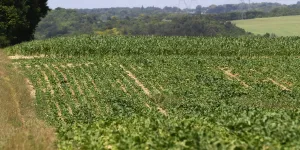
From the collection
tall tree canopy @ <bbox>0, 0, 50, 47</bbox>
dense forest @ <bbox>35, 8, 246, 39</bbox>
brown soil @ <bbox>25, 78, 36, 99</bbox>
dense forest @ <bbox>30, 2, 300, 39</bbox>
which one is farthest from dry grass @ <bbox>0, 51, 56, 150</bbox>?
dense forest @ <bbox>30, 2, 300, 39</bbox>

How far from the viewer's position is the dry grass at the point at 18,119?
1137 cm

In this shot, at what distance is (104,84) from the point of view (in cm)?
2644

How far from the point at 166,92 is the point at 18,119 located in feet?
28.7

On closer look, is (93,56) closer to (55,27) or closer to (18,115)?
(18,115)

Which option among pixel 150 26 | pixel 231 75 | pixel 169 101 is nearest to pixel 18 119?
pixel 169 101

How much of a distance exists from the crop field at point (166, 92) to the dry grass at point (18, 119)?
0.53 meters

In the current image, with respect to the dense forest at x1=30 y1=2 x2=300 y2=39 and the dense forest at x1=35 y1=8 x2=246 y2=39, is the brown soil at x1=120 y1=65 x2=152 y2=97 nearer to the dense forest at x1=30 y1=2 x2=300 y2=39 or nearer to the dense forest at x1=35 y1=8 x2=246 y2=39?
the dense forest at x1=35 y1=8 x2=246 y2=39

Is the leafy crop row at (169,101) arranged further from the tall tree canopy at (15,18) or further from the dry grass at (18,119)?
the tall tree canopy at (15,18)

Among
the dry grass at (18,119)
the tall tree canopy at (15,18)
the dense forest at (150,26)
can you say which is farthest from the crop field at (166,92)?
the dense forest at (150,26)

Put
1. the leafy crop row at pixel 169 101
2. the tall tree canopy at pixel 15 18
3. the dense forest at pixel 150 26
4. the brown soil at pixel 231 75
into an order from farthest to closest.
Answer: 1. the dense forest at pixel 150 26
2. the tall tree canopy at pixel 15 18
3. the brown soil at pixel 231 75
4. the leafy crop row at pixel 169 101

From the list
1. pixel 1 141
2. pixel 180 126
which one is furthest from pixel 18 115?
pixel 180 126

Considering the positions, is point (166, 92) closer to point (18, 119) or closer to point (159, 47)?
point (18, 119)

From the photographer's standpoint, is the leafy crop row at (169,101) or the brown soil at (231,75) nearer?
the leafy crop row at (169,101)

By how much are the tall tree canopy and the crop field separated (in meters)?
6.45
